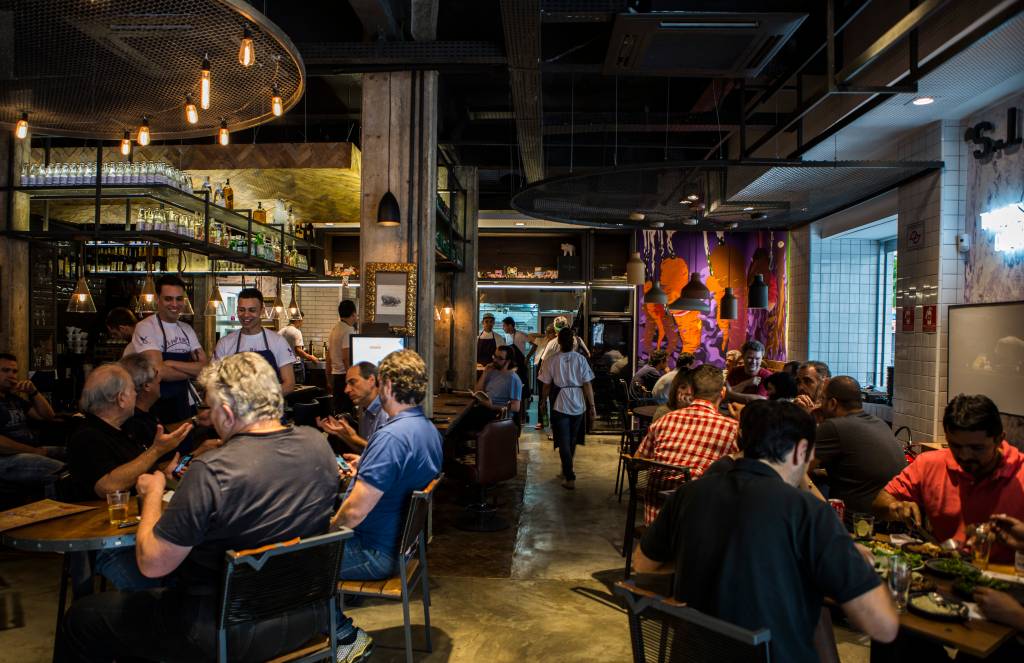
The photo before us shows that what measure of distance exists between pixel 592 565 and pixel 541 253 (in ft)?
31.1

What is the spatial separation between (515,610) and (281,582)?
2.23 metres

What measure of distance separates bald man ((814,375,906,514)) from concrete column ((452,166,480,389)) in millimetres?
6844

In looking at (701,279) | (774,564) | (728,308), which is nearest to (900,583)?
(774,564)

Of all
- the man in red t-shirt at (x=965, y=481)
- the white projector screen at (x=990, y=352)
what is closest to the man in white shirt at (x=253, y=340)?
the man in red t-shirt at (x=965, y=481)

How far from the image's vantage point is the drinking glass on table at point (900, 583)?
2.18 m

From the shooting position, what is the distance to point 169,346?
5012 mm

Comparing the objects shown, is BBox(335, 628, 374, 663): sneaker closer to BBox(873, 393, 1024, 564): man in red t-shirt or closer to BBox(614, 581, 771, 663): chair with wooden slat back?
BBox(614, 581, 771, 663): chair with wooden slat back

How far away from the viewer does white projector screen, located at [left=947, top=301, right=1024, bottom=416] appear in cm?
532

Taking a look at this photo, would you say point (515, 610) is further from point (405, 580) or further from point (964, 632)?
point (964, 632)

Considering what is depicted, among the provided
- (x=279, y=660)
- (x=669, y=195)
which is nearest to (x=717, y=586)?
(x=279, y=660)

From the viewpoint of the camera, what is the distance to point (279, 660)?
2387mm

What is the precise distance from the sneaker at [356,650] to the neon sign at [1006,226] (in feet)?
18.0

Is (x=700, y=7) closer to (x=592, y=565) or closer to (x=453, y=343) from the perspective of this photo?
(x=592, y=565)

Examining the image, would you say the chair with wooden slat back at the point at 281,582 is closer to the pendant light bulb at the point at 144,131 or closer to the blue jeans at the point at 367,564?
the blue jeans at the point at 367,564
